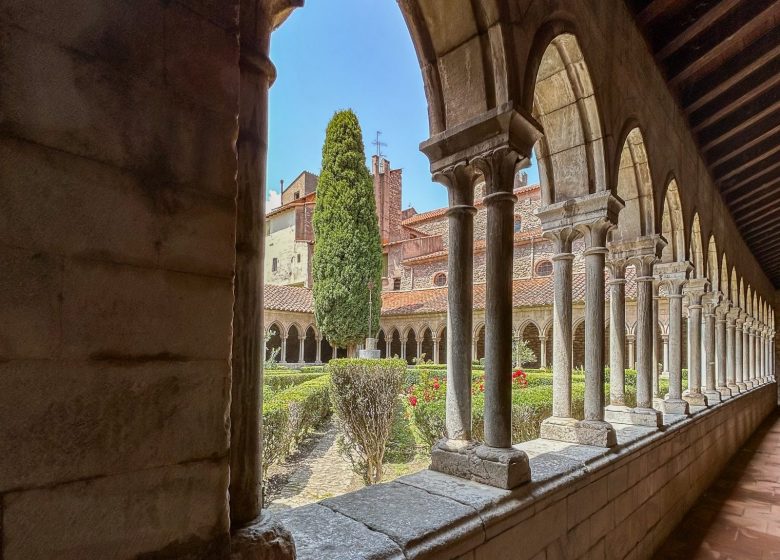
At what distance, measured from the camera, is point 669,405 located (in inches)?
200

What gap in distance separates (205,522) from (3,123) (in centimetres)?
84

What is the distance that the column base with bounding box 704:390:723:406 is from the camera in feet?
20.4

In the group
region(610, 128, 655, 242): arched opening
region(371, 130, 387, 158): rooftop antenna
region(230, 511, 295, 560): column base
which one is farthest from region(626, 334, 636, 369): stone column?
region(371, 130, 387, 158): rooftop antenna

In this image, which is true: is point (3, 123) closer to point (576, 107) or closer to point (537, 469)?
point (537, 469)

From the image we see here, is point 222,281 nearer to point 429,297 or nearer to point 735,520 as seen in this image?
point 735,520

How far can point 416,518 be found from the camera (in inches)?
65.2

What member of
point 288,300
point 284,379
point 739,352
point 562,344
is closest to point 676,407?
point 562,344

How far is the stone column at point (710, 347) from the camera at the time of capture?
6908 mm

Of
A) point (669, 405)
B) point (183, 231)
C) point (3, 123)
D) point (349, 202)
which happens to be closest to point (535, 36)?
point (183, 231)

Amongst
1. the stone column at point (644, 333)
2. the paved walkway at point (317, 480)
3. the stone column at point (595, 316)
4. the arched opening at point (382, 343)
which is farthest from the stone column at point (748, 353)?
the arched opening at point (382, 343)

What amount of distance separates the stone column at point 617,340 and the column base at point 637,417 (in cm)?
4

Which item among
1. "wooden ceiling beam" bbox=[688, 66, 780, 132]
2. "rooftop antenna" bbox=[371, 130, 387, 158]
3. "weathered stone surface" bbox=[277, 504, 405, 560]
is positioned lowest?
"weathered stone surface" bbox=[277, 504, 405, 560]

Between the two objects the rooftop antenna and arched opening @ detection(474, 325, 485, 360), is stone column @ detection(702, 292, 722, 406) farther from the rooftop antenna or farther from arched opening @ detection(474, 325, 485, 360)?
the rooftop antenna

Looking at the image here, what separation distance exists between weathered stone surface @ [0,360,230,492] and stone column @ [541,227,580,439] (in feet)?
8.86
